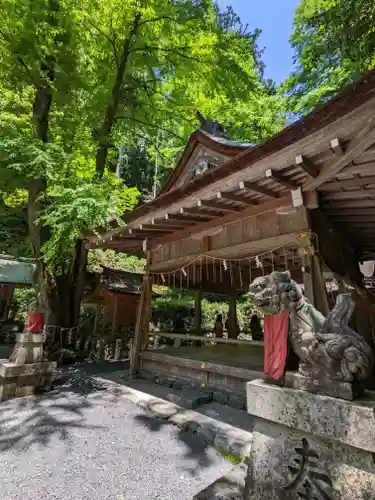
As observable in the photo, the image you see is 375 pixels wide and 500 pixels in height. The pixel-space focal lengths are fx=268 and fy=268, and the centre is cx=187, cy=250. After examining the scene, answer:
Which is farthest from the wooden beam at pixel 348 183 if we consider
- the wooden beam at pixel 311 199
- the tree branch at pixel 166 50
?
the tree branch at pixel 166 50

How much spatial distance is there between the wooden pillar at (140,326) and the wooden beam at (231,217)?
1526 millimetres

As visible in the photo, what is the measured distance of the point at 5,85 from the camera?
9117 mm

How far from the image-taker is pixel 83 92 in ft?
35.0

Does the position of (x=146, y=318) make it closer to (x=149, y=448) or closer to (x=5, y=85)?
(x=149, y=448)

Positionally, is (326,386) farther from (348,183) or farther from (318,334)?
(348,183)

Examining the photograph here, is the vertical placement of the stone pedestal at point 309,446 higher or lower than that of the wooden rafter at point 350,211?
lower

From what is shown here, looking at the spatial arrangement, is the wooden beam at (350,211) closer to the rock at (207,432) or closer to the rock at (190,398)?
the rock at (207,432)

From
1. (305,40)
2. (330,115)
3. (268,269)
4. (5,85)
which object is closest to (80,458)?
(330,115)

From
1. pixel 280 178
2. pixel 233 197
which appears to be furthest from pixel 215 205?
pixel 280 178

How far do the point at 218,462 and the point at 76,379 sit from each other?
5048 millimetres

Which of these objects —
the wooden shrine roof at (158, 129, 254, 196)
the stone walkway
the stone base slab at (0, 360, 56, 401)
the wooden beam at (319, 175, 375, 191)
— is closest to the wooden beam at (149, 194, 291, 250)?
the wooden beam at (319, 175, 375, 191)

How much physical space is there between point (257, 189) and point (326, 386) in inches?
121

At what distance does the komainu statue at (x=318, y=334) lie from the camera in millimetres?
1675

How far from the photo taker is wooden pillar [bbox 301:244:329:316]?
3.96 meters
